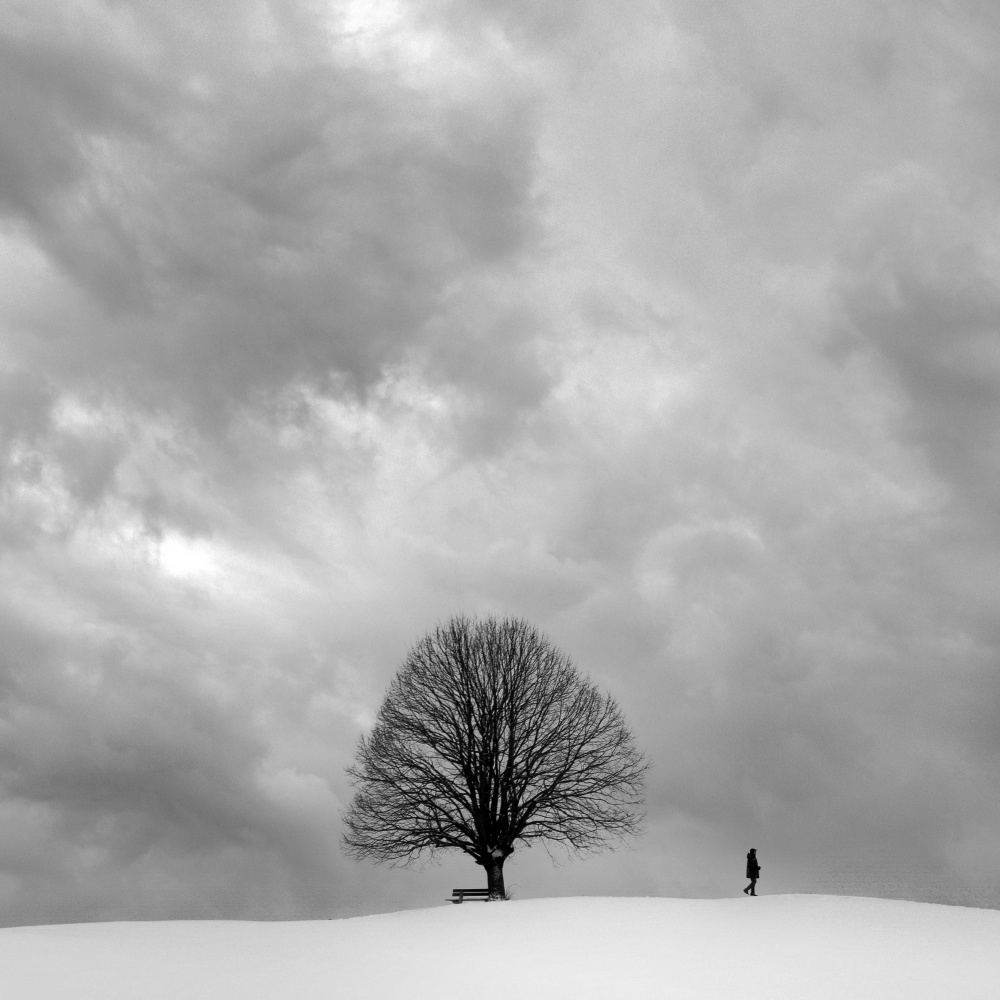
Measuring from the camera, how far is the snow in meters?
23.5

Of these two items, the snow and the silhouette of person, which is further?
the silhouette of person

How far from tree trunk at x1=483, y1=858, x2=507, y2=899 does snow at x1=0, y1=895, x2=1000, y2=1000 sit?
20.1 feet

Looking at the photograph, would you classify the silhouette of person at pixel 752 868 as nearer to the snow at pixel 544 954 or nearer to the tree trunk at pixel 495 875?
the snow at pixel 544 954

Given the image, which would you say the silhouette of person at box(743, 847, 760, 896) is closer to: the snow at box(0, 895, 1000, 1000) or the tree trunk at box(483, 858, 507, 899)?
the snow at box(0, 895, 1000, 1000)

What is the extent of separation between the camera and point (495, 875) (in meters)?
42.0

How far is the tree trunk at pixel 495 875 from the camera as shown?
41.7 m

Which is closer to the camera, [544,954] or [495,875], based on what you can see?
[544,954]

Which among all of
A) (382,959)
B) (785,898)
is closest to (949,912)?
(785,898)

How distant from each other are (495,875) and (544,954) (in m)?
15.2

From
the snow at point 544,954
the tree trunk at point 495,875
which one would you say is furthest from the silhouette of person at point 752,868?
the tree trunk at point 495,875

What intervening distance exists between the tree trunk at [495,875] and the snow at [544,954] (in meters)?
6.13

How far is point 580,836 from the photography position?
1695 inches

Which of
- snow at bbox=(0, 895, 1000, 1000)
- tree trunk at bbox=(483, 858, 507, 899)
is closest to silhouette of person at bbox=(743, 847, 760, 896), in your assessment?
snow at bbox=(0, 895, 1000, 1000)

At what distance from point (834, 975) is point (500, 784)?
65.6 feet
